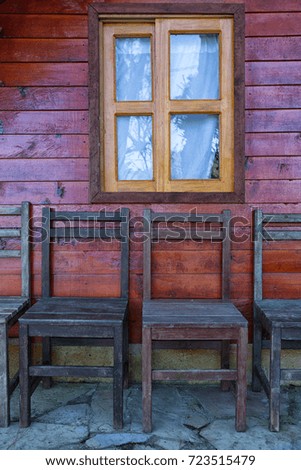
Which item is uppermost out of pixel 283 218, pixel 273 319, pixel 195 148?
pixel 195 148

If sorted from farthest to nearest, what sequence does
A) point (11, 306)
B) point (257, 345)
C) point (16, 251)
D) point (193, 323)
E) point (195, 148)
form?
point (195, 148), point (16, 251), point (257, 345), point (11, 306), point (193, 323)

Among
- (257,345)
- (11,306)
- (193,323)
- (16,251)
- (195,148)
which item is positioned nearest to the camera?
(193,323)

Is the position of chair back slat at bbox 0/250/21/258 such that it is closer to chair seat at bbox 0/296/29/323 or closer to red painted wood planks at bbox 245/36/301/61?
chair seat at bbox 0/296/29/323

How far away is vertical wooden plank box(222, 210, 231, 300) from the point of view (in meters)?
2.55

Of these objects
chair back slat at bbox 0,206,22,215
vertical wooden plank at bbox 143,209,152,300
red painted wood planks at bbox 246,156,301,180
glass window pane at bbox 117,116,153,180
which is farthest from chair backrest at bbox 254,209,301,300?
chair back slat at bbox 0,206,22,215

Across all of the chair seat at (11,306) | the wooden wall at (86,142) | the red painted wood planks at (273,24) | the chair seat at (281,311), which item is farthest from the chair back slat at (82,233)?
the red painted wood planks at (273,24)

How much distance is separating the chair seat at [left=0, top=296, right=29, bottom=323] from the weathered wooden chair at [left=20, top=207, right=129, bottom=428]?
3.3 inches

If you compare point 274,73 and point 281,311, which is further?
point 274,73

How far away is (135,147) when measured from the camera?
2723mm

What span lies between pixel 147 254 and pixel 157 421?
3.22 ft

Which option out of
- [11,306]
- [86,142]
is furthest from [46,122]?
[11,306]

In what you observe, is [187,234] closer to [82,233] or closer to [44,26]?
[82,233]

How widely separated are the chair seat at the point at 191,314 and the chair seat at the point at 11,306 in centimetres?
73
